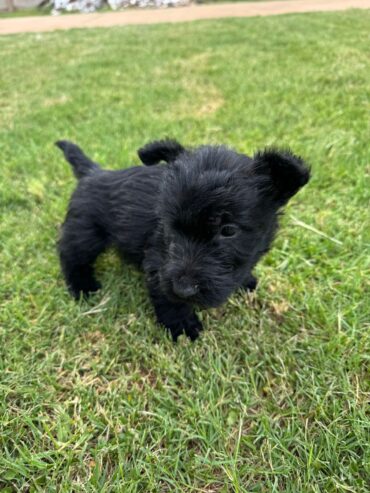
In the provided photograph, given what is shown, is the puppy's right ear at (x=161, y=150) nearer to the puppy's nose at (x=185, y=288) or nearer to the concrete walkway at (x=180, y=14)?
the puppy's nose at (x=185, y=288)

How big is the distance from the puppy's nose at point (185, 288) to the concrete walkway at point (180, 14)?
13041mm

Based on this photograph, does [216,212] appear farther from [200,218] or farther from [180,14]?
[180,14]

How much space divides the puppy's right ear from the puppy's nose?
2.39 ft

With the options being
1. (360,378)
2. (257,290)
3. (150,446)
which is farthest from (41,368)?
(360,378)

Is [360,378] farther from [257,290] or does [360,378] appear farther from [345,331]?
[257,290]

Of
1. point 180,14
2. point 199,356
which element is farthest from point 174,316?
point 180,14

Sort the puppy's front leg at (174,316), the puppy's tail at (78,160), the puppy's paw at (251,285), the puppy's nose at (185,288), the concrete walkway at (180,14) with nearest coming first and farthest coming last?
the puppy's nose at (185,288)
the puppy's front leg at (174,316)
the puppy's paw at (251,285)
the puppy's tail at (78,160)
the concrete walkway at (180,14)

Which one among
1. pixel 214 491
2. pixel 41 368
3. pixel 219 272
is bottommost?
pixel 214 491

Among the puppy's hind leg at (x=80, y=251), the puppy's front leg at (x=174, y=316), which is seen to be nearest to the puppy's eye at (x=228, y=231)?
the puppy's front leg at (x=174, y=316)

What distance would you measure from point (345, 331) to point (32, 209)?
2.65 m

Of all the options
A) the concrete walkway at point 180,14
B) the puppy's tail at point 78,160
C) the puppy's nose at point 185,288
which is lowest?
the concrete walkway at point 180,14

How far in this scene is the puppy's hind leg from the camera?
2492mm

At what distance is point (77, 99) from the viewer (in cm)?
593

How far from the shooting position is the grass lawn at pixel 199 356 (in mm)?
1706
